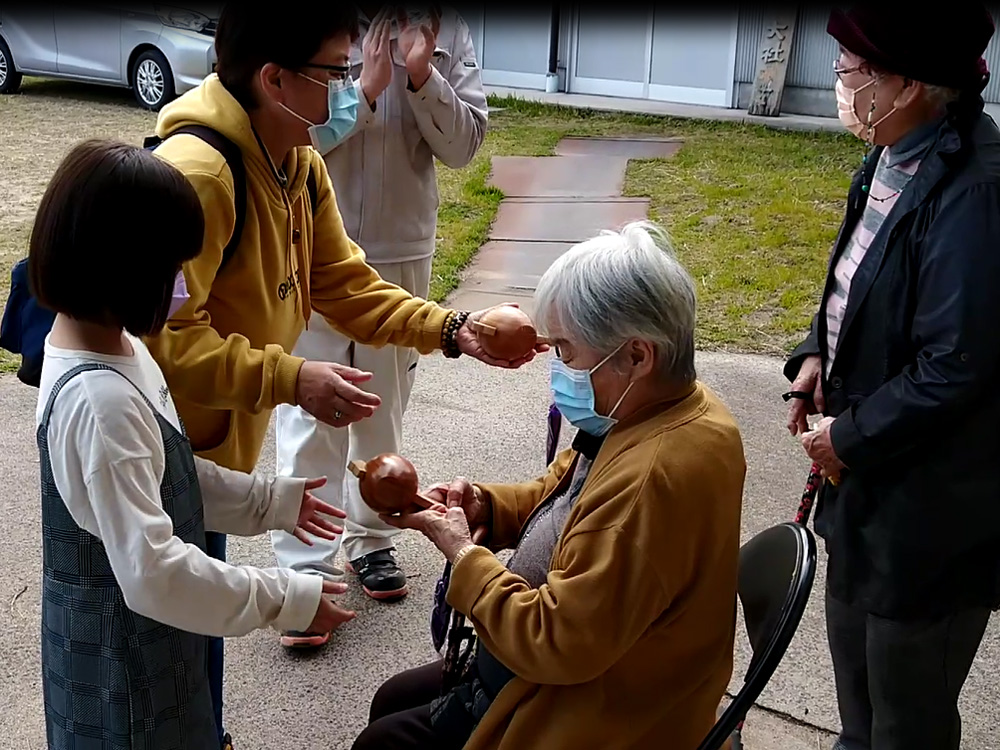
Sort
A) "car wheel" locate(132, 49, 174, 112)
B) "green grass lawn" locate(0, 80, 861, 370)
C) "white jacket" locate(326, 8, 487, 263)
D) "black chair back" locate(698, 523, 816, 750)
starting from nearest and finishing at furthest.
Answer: "black chair back" locate(698, 523, 816, 750) → "white jacket" locate(326, 8, 487, 263) → "green grass lawn" locate(0, 80, 861, 370) → "car wheel" locate(132, 49, 174, 112)

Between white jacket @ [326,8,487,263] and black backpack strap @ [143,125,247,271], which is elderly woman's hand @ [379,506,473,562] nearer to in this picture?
black backpack strap @ [143,125,247,271]

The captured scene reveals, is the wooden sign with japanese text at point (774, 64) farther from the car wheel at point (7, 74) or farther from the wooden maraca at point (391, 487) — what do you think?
the wooden maraca at point (391, 487)

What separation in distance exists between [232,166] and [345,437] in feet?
4.40

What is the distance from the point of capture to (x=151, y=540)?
1688 mm

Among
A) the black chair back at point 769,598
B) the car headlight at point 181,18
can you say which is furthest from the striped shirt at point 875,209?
the car headlight at point 181,18

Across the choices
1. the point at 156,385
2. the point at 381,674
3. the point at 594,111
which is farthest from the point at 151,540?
the point at 594,111

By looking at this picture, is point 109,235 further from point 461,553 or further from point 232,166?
point 461,553

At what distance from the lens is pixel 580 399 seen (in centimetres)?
201

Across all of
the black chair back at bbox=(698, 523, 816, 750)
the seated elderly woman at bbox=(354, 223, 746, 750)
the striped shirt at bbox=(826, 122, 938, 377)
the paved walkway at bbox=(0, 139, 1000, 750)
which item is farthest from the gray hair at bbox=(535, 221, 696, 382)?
the paved walkway at bbox=(0, 139, 1000, 750)

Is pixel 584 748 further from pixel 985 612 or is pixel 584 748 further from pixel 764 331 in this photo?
pixel 764 331

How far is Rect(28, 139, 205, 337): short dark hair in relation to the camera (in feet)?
5.45

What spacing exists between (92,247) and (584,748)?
116cm

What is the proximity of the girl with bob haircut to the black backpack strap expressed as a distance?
242mm

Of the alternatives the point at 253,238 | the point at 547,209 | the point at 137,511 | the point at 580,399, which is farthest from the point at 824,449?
the point at 547,209
